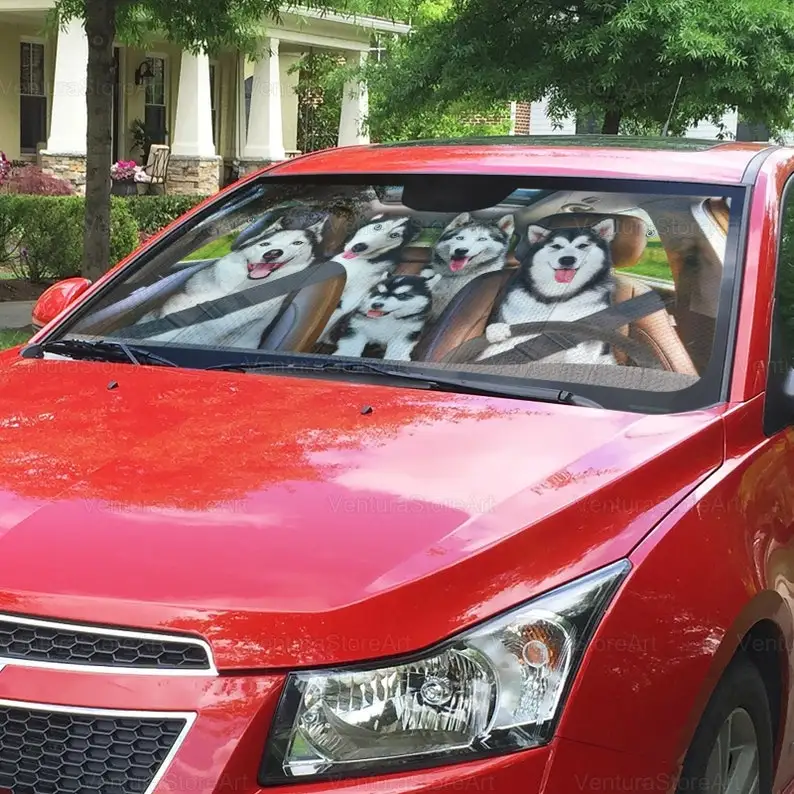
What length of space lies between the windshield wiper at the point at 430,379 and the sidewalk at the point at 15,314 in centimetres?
831

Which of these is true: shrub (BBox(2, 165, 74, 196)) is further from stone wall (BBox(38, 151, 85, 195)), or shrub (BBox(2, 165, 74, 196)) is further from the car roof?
the car roof

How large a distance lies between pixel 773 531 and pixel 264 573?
49.7 inches

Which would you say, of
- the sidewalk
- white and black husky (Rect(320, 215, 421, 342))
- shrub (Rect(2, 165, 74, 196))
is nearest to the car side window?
white and black husky (Rect(320, 215, 421, 342))

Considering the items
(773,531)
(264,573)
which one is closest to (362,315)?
(773,531)

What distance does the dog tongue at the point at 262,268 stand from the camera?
351 centimetres

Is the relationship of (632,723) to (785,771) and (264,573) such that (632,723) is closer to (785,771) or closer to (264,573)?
(264,573)

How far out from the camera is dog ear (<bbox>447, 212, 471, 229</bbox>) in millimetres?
3387

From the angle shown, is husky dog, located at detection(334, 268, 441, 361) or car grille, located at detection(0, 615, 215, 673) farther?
husky dog, located at detection(334, 268, 441, 361)

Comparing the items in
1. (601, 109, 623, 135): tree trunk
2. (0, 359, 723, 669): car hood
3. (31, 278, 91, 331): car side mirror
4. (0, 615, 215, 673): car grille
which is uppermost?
(601, 109, 623, 135): tree trunk

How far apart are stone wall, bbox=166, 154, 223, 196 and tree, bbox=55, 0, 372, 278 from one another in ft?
37.4

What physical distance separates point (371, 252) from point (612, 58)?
9160 millimetres

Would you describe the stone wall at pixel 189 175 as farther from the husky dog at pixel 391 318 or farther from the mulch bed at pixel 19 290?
the husky dog at pixel 391 318

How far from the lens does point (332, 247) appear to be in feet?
11.5

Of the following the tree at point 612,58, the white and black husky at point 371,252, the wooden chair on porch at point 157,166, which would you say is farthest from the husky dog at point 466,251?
the wooden chair on porch at point 157,166
